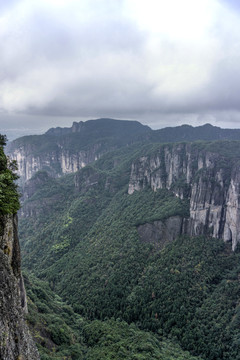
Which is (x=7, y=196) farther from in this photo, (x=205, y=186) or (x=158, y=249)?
(x=205, y=186)

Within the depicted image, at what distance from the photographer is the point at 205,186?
236 ft

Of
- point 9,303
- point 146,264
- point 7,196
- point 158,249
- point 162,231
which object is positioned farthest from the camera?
point 162,231

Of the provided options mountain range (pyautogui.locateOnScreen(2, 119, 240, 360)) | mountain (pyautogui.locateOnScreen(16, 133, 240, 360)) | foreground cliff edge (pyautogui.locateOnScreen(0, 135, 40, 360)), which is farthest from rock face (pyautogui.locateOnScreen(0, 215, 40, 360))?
mountain (pyautogui.locateOnScreen(16, 133, 240, 360))

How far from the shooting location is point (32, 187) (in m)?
133

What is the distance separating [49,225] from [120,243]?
41.8 m

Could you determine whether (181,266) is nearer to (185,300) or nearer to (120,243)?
(185,300)

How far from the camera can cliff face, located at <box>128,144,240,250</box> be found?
6506 centimetres

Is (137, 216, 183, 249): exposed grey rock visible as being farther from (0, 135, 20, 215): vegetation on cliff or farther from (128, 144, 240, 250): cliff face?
(0, 135, 20, 215): vegetation on cliff

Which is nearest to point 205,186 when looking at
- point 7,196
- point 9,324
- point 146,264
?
point 146,264

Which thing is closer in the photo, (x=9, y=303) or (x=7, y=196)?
(x=9, y=303)

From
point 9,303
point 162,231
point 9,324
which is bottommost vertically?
point 162,231

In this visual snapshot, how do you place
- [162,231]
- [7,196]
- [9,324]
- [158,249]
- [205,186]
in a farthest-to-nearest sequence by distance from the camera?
[205,186]
[162,231]
[158,249]
[7,196]
[9,324]

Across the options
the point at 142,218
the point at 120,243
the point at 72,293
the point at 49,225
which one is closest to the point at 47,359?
the point at 72,293

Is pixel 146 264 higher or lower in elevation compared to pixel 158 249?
lower
